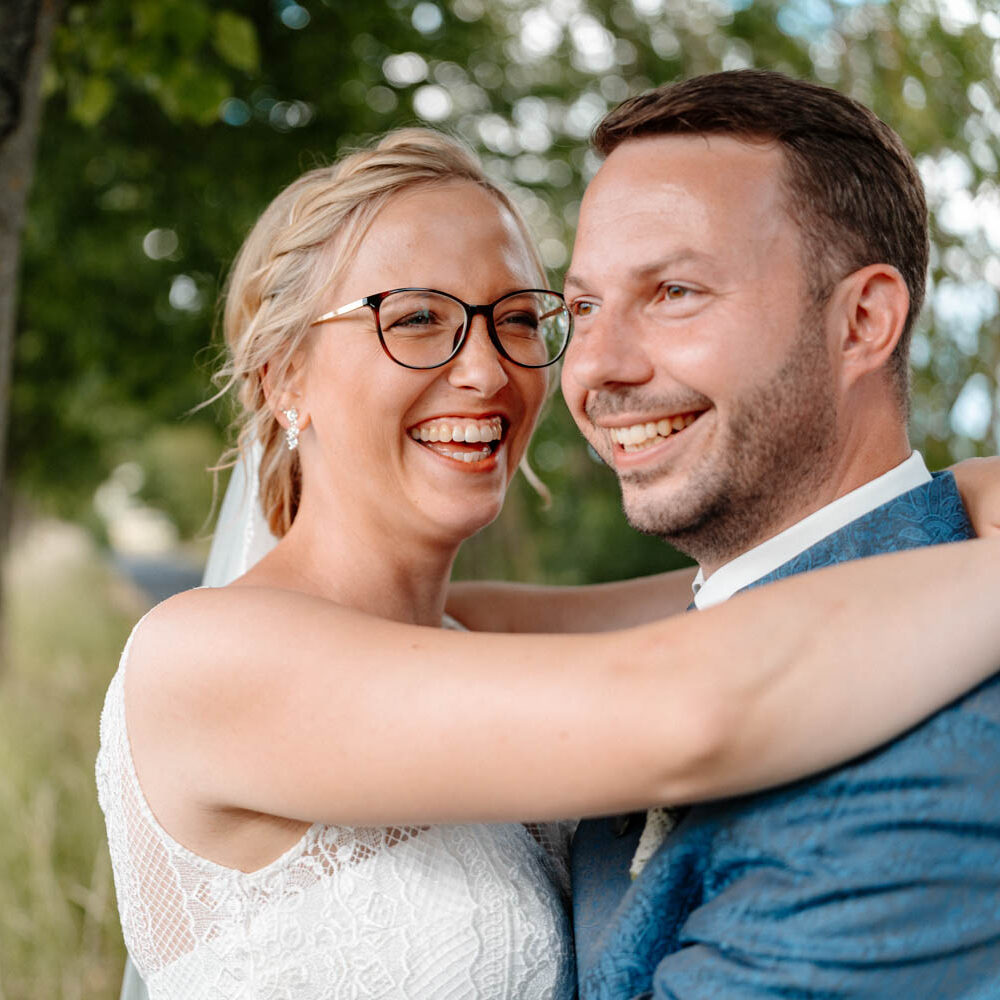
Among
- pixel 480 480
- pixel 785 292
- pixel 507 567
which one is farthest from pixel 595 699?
pixel 507 567

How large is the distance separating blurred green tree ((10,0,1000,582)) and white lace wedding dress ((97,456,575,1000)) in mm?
2115

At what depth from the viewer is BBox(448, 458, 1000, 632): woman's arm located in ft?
10.8

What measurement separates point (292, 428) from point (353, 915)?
111 centimetres

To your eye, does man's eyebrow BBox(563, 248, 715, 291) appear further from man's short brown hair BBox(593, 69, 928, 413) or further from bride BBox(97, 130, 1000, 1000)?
bride BBox(97, 130, 1000, 1000)

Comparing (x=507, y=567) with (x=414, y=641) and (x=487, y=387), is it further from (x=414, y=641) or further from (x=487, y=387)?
(x=414, y=641)

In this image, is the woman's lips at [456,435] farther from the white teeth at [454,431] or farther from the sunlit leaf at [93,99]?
the sunlit leaf at [93,99]

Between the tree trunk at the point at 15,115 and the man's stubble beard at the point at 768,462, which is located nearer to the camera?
the man's stubble beard at the point at 768,462

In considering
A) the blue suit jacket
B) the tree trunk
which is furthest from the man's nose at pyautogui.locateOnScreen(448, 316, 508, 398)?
the tree trunk

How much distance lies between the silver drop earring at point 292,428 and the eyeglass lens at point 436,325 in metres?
0.37

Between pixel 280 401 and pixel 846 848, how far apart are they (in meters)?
1.65

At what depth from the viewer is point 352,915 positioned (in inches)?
87.4

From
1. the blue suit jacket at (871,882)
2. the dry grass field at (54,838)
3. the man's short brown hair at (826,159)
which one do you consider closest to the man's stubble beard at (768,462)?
the man's short brown hair at (826,159)

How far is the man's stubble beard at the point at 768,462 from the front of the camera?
2.01 meters

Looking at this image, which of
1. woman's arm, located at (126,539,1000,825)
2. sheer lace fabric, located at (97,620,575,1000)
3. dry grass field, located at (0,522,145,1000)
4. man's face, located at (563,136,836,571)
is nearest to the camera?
woman's arm, located at (126,539,1000,825)
